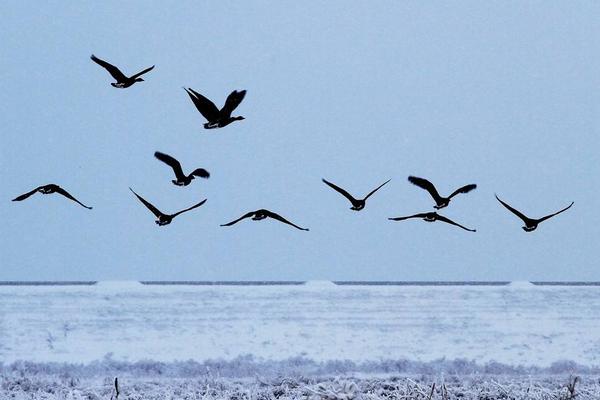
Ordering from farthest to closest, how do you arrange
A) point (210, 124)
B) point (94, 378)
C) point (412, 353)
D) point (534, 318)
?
point (534, 318)
point (412, 353)
point (94, 378)
point (210, 124)

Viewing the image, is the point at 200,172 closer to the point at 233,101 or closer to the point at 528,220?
the point at 233,101

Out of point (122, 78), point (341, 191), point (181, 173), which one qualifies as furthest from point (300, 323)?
point (122, 78)

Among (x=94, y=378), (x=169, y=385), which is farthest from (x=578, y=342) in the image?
(x=94, y=378)

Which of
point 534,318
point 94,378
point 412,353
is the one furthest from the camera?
point 534,318

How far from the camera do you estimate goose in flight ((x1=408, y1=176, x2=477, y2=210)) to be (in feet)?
22.5

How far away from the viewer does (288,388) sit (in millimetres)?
6129

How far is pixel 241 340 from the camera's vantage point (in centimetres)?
699

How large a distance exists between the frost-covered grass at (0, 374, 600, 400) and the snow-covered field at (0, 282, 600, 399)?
0.04 ft

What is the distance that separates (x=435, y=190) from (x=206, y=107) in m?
2.16

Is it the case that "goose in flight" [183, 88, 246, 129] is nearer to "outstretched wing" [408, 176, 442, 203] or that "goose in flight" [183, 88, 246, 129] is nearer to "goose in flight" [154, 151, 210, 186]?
"goose in flight" [154, 151, 210, 186]

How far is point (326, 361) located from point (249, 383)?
780 millimetres

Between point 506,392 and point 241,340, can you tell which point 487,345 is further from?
point 241,340

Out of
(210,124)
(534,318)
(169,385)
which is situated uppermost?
(210,124)

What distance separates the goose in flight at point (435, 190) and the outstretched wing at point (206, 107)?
194cm
